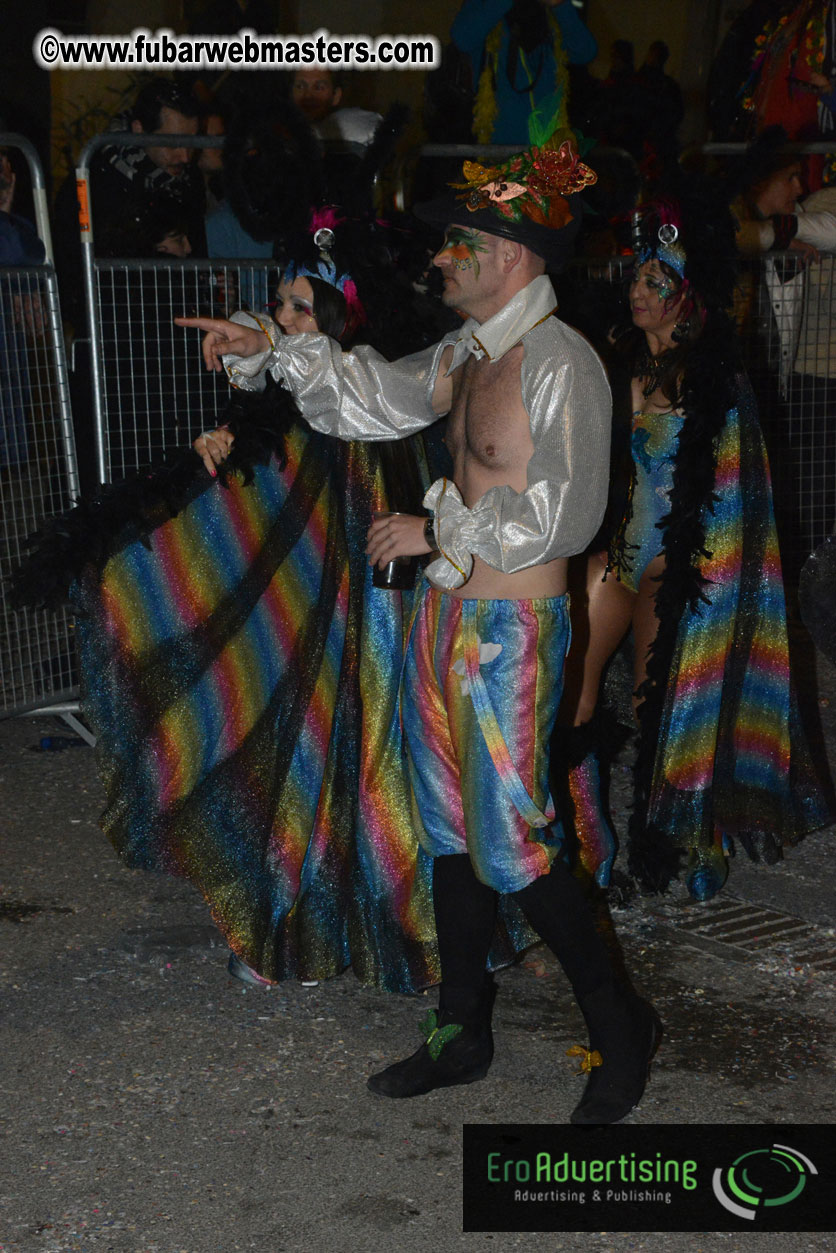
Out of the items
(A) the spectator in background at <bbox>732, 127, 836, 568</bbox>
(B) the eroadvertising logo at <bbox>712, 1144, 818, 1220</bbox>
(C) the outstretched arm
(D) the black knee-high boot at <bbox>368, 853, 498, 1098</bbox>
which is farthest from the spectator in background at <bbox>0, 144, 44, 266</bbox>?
(B) the eroadvertising logo at <bbox>712, 1144, 818, 1220</bbox>

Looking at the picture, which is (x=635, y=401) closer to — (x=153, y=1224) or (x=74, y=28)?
(x=153, y=1224)

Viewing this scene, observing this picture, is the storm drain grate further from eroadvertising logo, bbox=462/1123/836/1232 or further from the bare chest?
the bare chest

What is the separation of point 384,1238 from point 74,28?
432 inches

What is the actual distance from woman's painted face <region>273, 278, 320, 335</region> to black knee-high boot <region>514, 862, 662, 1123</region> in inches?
63.7

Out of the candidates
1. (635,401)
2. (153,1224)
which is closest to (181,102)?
(635,401)

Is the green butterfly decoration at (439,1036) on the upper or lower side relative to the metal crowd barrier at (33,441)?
lower

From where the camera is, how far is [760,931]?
452 cm

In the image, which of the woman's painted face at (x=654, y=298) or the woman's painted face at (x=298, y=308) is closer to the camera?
the woman's painted face at (x=298, y=308)

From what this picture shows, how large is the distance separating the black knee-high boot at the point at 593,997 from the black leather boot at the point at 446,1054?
0.27 m

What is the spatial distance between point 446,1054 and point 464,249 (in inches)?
74.9

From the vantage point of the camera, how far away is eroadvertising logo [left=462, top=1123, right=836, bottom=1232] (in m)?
3.11

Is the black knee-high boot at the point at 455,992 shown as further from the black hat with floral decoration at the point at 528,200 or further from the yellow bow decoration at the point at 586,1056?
the black hat with floral decoration at the point at 528,200

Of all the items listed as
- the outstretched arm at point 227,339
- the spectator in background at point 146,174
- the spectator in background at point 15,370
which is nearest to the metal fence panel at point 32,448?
the spectator in background at point 15,370

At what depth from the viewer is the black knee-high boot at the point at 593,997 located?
3438mm
